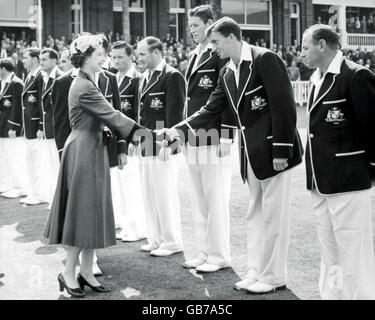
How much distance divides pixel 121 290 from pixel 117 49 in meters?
3.54

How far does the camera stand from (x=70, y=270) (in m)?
5.18

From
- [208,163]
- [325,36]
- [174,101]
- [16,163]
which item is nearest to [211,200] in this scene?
[208,163]

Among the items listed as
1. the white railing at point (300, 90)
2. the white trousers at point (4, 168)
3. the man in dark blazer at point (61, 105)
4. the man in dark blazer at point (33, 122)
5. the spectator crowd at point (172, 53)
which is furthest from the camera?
the white railing at point (300, 90)

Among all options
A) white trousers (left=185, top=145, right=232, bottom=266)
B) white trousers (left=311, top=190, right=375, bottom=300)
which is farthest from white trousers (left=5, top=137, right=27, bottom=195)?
white trousers (left=311, top=190, right=375, bottom=300)

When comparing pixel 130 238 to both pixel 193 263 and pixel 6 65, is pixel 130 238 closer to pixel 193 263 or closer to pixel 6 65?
pixel 193 263

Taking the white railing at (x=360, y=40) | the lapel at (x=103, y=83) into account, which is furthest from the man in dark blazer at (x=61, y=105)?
the white railing at (x=360, y=40)

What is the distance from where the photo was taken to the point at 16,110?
10641mm

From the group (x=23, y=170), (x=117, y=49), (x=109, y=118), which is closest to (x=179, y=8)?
(x=23, y=170)

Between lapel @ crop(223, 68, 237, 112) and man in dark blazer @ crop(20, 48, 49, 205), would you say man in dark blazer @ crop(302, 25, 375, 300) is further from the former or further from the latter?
man in dark blazer @ crop(20, 48, 49, 205)

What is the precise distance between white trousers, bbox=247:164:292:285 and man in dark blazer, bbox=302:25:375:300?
62 centimetres

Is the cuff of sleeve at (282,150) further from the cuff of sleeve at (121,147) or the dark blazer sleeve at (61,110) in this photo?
the dark blazer sleeve at (61,110)

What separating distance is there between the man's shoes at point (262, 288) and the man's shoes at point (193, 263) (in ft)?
3.33

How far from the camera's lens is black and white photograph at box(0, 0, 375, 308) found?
173 inches

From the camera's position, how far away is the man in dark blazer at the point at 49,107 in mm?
9359
